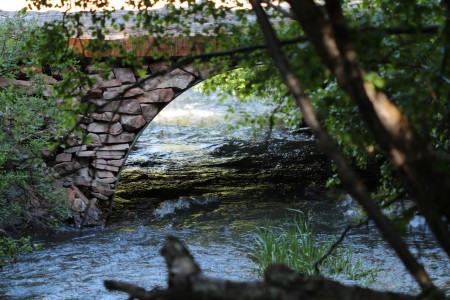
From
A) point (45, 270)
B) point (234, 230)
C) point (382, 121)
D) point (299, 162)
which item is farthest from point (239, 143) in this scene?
point (382, 121)

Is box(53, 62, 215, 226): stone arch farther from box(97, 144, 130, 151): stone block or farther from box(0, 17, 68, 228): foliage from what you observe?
box(0, 17, 68, 228): foliage

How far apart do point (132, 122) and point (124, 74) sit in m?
0.59

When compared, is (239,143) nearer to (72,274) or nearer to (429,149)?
(72,274)

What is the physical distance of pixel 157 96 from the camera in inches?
332

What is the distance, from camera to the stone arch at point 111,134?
8.30 m

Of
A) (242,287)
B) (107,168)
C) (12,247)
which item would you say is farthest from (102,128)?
(242,287)

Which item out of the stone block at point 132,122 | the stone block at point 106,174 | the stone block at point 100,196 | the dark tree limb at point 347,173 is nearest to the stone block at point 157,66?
the stone block at point 132,122

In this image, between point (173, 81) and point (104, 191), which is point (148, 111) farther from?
point (104, 191)

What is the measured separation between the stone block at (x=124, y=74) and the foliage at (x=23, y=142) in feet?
3.17

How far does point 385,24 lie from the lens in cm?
293

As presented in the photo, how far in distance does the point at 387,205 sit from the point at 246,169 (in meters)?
9.18

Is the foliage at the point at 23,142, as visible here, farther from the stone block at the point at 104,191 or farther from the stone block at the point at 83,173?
the stone block at the point at 104,191

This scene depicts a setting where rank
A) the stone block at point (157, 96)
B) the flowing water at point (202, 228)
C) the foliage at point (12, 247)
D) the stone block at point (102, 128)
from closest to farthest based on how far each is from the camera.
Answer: the foliage at point (12, 247)
the flowing water at point (202, 228)
the stone block at point (102, 128)
the stone block at point (157, 96)

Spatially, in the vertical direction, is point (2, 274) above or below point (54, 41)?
below
